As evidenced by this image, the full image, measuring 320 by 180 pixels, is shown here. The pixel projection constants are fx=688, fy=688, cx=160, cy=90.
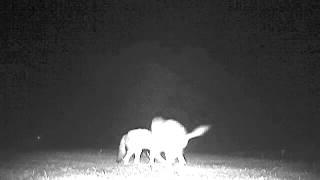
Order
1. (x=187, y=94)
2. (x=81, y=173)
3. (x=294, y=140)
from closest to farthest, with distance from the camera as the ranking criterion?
(x=81, y=173), (x=294, y=140), (x=187, y=94)

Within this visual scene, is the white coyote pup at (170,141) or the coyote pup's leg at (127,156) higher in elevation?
the white coyote pup at (170,141)

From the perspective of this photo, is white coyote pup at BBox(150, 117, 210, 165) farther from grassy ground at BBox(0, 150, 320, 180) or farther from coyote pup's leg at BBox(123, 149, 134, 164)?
grassy ground at BBox(0, 150, 320, 180)

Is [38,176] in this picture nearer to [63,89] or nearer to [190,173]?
[190,173]

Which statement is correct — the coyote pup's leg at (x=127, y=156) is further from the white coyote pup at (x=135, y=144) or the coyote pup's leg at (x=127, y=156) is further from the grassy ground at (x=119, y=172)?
the grassy ground at (x=119, y=172)

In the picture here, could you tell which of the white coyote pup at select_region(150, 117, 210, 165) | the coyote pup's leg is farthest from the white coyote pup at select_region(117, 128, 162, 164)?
the white coyote pup at select_region(150, 117, 210, 165)

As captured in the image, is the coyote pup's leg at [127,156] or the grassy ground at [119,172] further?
the coyote pup's leg at [127,156]

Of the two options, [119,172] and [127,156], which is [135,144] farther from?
[119,172]

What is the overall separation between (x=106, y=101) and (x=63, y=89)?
4.40 m

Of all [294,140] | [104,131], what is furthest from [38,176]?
[104,131]

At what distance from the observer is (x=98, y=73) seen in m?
67.6

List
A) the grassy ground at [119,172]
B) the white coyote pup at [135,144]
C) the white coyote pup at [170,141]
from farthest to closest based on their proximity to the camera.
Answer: the white coyote pup at [135,144] < the white coyote pup at [170,141] < the grassy ground at [119,172]

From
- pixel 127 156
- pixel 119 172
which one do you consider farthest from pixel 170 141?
pixel 119 172

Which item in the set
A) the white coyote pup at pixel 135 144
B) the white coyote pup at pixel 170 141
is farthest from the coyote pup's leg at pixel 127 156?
the white coyote pup at pixel 170 141

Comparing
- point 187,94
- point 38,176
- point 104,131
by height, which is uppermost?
point 187,94
